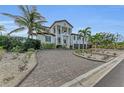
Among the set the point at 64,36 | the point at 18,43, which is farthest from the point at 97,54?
the point at 18,43

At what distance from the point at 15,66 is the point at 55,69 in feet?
3.54

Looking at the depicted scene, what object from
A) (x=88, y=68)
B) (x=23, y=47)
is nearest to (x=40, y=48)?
(x=23, y=47)

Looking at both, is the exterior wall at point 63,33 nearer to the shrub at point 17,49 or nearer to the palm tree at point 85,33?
the palm tree at point 85,33

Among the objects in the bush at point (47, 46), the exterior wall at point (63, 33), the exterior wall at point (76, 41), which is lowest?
the bush at point (47, 46)

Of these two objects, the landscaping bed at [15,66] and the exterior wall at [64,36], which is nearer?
the landscaping bed at [15,66]

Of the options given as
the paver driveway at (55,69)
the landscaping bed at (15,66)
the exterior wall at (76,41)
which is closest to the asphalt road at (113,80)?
the paver driveway at (55,69)

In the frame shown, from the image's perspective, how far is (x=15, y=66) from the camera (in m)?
7.05

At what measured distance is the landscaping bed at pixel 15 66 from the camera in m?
5.85

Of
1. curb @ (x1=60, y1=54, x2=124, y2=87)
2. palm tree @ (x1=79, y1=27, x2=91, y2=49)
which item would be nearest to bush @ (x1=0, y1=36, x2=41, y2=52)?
palm tree @ (x1=79, y1=27, x2=91, y2=49)

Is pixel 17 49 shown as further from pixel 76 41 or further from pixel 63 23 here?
pixel 76 41

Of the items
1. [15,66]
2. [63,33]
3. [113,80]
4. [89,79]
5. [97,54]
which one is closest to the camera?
[113,80]

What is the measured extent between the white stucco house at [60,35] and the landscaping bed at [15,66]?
2.07ft

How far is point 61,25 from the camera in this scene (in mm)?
6664

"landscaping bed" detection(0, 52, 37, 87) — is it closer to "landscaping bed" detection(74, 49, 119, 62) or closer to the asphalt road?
"landscaping bed" detection(74, 49, 119, 62)
